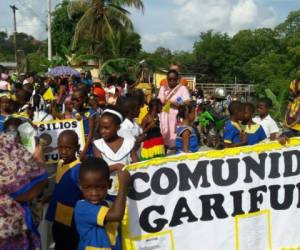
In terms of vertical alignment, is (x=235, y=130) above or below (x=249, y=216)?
above

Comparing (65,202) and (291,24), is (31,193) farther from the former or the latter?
(291,24)

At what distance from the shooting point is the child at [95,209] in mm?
3199

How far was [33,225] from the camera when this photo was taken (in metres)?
2.78

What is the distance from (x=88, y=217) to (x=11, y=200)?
0.73 metres

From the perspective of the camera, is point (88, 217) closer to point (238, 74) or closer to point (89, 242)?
point (89, 242)

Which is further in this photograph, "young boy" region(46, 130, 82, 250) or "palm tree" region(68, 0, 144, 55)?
"palm tree" region(68, 0, 144, 55)

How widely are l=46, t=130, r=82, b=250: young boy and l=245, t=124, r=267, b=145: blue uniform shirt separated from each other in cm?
278

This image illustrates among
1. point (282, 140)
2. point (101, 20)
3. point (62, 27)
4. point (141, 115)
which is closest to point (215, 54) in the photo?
point (62, 27)

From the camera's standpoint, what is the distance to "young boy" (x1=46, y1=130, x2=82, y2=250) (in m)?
3.83

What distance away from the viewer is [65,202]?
384 centimetres

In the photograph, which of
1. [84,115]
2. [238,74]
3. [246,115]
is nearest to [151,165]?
[246,115]

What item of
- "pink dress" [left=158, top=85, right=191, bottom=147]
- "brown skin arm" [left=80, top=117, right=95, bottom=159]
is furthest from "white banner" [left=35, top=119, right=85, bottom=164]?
"pink dress" [left=158, top=85, right=191, bottom=147]

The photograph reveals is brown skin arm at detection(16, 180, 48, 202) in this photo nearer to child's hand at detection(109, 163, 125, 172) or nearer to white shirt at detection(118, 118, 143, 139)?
child's hand at detection(109, 163, 125, 172)

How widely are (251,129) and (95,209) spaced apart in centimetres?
341
